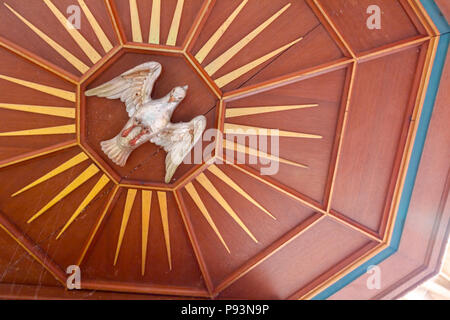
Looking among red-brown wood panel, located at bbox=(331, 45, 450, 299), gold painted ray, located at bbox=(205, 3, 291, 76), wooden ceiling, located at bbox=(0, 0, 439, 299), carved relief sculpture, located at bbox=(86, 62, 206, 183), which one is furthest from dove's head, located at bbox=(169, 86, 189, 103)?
red-brown wood panel, located at bbox=(331, 45, 450, 299)

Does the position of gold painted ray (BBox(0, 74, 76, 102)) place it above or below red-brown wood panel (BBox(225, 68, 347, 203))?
above

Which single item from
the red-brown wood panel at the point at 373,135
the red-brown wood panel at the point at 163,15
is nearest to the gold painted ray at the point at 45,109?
the red-brown wood panel at the point at 163,15

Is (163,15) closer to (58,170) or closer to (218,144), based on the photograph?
(218,144)

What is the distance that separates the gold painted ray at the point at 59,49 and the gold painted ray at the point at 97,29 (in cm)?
34

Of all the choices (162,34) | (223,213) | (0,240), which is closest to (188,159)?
(223,213)

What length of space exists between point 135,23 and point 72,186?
7.22ft

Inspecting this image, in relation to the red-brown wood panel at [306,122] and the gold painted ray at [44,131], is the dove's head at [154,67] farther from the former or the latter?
the gold painted ray at [44,131]

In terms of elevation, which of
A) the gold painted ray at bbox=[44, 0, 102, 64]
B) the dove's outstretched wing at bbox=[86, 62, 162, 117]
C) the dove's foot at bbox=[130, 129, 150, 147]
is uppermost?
the gold painted ray at bbox=[44, 0, 102, 64]

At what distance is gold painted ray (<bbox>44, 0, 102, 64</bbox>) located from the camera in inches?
201

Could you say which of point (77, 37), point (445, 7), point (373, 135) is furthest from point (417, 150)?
point (77, 37)

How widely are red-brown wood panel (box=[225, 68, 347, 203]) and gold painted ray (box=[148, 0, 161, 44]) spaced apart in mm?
1186

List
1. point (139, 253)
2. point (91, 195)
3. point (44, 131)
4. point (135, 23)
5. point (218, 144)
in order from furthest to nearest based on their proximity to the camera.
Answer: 1. point (139, 253)
2. point (91, 195)
3. point (218, 144)
4. point (44, 131)
5. point (135, 23)

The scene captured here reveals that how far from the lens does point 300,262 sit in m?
6.13

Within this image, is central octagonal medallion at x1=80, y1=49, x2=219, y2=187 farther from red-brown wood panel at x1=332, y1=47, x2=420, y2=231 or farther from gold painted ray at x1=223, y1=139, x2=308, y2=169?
red-brown wood panel at x1=332, y1=47, x2=420, y2=231
